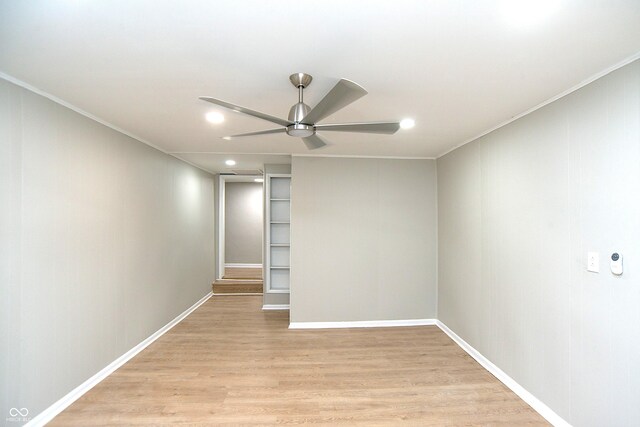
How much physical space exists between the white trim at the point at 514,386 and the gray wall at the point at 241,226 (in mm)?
5049

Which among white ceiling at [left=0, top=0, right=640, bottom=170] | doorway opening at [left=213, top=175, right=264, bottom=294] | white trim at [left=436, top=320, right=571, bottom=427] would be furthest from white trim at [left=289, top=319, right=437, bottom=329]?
doorway opening at [left=213, top=175, right=264, bottom=294]

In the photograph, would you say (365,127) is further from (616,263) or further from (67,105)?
(67,105)

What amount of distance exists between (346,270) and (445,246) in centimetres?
135

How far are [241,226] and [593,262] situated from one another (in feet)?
21.9

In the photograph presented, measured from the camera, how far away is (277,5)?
123 centimetres

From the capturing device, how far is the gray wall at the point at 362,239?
13.2ft

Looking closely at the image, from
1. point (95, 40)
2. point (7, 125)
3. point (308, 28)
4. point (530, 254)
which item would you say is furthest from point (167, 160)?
point (530, 254)

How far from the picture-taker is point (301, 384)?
2.63 m

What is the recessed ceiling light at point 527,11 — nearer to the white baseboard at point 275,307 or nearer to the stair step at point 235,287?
the white baseboard at point 275,307

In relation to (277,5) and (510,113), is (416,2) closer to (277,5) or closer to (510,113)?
(277,5)

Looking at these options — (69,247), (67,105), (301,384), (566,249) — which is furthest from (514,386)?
(67,105)

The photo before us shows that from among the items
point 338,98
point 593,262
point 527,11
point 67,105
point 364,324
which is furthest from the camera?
point 364,324

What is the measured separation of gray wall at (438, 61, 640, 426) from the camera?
167 cm

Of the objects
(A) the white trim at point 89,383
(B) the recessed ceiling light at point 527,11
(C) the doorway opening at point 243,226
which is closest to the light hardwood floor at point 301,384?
(A) the white trim at point 89,383
